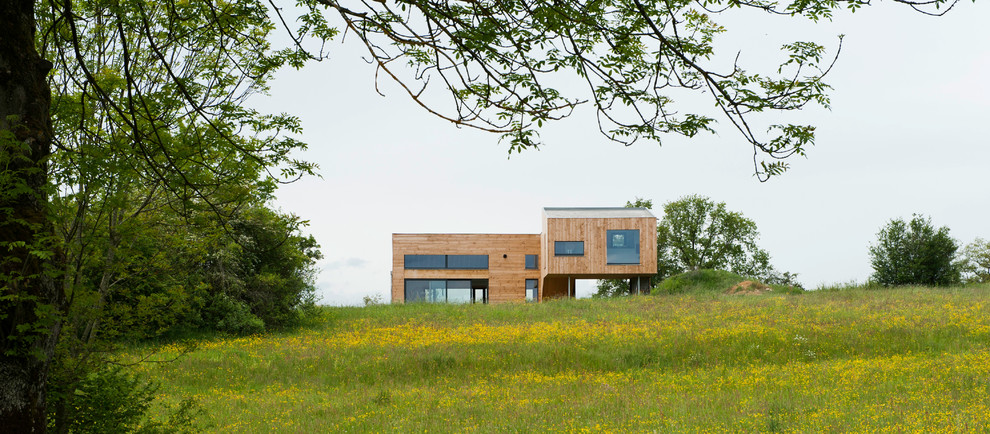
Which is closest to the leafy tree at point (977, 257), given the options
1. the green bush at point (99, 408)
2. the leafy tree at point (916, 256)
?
the leafy tree at point (916, 256)

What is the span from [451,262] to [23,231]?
1673 inches

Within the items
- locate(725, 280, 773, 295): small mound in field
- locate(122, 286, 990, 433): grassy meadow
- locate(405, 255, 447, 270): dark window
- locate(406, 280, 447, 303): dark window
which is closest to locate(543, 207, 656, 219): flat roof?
locate(725, 280, 773, 295): small mound in field

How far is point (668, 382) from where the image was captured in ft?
52.8

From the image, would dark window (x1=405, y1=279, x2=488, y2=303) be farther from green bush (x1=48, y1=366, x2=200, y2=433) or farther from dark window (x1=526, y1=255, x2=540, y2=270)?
green bush (x1=48, y1=366, x2=200, y2=433)

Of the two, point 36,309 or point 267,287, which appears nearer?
point 36,309

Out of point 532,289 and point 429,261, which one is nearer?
point 429,261

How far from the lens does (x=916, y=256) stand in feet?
150

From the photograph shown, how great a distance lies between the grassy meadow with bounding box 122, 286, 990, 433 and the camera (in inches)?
467

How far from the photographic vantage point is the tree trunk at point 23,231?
5.24 metres

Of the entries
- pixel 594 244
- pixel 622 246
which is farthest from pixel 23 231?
pixel 622 246

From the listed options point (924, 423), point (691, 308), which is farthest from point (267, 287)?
point (924, 423)

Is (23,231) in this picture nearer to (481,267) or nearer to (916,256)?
(481,267)

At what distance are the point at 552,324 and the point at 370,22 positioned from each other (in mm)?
21457

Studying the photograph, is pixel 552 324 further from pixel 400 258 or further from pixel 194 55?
pixel 400 258
